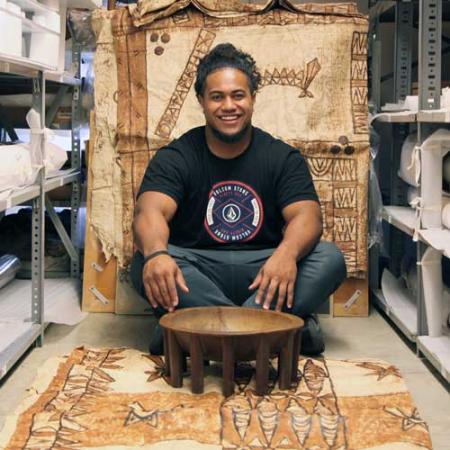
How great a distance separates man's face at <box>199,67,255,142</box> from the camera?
8.14 ft

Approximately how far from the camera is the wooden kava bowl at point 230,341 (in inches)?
80.7

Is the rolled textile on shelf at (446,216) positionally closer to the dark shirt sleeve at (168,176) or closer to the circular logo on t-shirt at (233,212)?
the circular logo on t-shirt at (233,212)

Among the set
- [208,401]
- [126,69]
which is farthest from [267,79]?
[208,401]

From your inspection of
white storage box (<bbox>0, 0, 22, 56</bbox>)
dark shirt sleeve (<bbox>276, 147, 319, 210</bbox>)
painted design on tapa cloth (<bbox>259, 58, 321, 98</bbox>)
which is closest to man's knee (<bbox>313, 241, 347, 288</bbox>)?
dark shirt sleeve (<bbox>276, 147, 319, 210</bbox>)

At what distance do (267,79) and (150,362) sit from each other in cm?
125

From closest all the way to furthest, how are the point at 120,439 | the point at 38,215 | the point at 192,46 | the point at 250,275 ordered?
the point at 120,439 < the point at 250,275 < the point at 38,215 < the point at 192,46

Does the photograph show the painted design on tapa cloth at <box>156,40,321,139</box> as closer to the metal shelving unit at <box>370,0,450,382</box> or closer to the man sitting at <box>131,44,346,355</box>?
the metal shelving unit at <box>370,0,450,382</box>

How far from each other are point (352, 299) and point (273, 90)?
90cm

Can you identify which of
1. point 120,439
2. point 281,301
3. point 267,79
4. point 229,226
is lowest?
point 120,439

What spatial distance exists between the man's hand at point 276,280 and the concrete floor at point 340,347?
43cm

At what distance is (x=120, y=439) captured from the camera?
1857mm

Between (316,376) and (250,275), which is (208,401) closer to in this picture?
(316,376)

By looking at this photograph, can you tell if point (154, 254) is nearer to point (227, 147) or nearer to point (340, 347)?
point (227, 147)

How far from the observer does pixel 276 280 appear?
2.28 m
